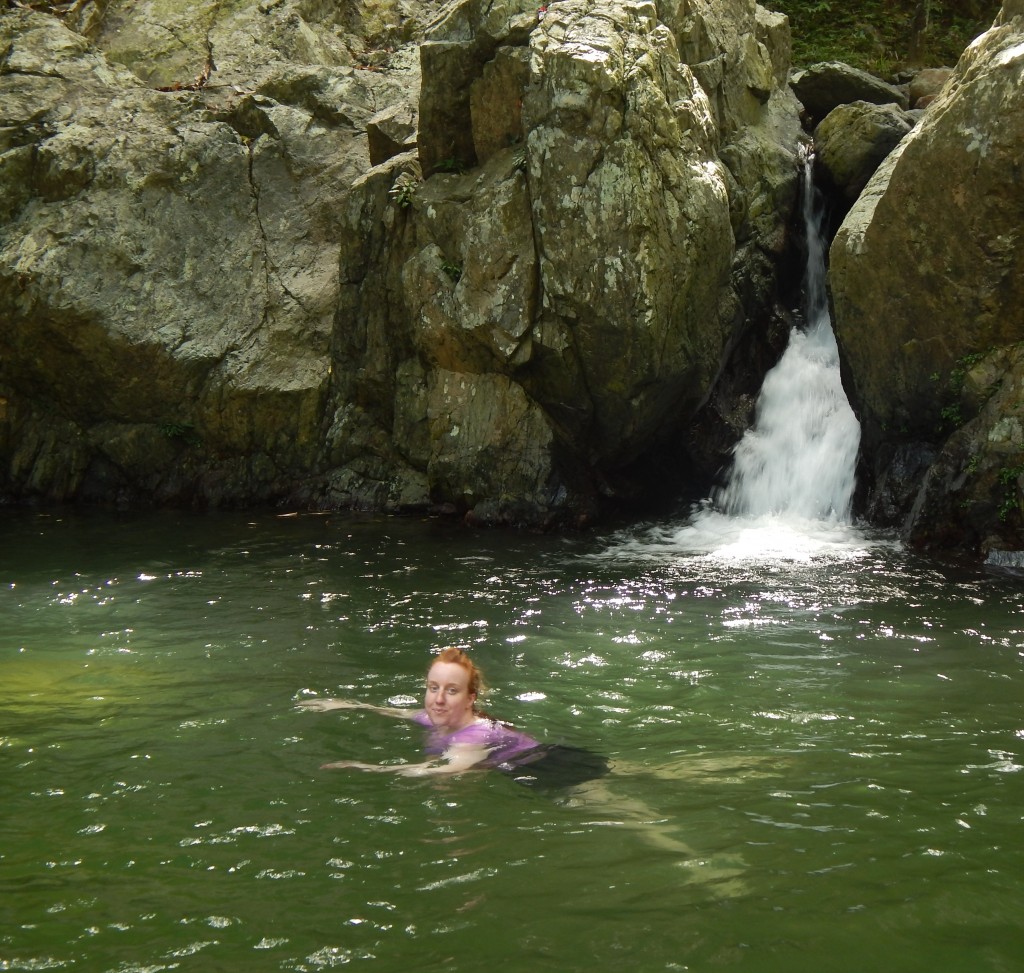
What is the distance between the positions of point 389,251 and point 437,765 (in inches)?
460

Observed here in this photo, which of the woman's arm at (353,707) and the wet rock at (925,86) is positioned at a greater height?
the wet rock at (925,86)

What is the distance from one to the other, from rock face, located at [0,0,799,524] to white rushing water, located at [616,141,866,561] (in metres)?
0.68

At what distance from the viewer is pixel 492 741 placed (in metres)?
6.04

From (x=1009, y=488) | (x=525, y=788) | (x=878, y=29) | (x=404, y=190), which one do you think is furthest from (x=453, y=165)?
(x=878, y=29)

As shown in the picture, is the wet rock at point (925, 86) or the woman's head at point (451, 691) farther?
the wet rock at point (925, 86)

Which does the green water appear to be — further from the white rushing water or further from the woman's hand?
the white rushing water

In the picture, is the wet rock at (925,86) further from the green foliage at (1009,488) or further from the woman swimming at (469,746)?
the woman swimming at (469,746)

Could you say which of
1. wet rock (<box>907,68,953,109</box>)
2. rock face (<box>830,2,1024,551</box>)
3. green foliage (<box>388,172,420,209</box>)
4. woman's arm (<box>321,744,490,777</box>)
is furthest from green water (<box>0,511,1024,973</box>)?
wet rock (<box>907,68,953,109</box>)

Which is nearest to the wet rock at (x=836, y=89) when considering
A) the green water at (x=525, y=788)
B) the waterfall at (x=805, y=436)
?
the waterfall at (x=805, y=436)

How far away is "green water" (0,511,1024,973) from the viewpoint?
393cm

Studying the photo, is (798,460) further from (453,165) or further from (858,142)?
(453,165)

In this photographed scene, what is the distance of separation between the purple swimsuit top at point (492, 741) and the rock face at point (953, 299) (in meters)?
7.98

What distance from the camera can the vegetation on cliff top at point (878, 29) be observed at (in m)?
24.3

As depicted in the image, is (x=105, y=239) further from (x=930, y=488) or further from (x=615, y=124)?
(x=930, y=488)
